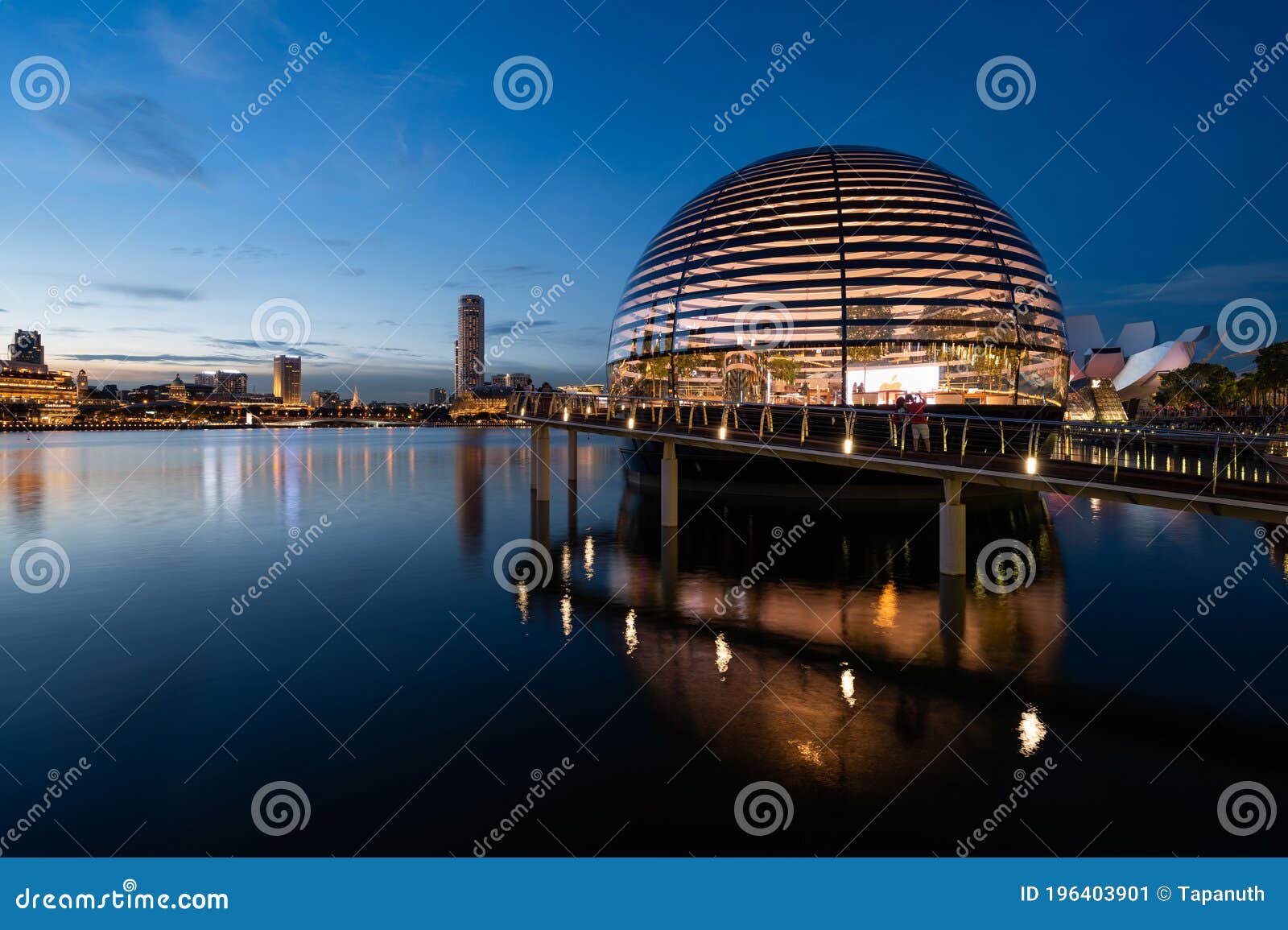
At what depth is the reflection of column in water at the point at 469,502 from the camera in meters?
26.8

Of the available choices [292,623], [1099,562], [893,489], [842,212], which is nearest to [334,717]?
[292,623]

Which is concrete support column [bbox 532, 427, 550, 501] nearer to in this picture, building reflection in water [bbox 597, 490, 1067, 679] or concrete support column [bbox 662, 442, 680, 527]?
building reflection in water [bbox 597, 490, 1067, 679]

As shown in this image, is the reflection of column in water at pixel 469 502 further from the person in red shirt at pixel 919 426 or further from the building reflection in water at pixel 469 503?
the person in red shirt at pixel 919 426

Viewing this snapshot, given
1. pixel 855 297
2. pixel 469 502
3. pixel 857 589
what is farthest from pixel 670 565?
pixel 855 297

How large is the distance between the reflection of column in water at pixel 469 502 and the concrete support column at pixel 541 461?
2.90 metres

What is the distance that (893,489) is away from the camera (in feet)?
109

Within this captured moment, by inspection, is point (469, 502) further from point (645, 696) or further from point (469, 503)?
point (645, 696)

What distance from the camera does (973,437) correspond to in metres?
24.3

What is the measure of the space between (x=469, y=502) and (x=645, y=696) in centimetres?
2740

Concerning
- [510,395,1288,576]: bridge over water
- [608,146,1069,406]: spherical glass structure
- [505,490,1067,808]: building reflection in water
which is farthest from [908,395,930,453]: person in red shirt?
[608,146,1069,406]: spherical glass structure

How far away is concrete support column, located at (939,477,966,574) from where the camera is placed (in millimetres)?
17688

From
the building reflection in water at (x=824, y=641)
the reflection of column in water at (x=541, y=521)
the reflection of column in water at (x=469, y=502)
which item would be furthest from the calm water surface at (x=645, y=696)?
the reflection of column in water at (x=469, y=502)

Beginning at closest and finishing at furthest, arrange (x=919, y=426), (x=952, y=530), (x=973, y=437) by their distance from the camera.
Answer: (x=952, y=530) → (x=919, y=426) → (x=973, y=437)

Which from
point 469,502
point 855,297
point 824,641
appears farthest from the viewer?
point 469,502
